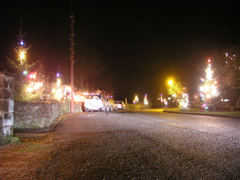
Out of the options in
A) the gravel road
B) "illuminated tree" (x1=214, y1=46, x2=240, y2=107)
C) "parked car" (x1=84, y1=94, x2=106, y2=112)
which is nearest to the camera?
the gravel road

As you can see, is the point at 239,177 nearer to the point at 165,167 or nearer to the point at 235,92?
the point at 165,167

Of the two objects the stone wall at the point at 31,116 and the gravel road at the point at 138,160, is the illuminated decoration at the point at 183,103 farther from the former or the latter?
the stone wall at the point at 31,116

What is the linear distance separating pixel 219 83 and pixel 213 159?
2812cm

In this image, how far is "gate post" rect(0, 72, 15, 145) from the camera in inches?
219

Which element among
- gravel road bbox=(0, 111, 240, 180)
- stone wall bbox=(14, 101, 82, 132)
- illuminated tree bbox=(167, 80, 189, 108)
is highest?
illuminated tree bbox=(167, 80, 189, 108)

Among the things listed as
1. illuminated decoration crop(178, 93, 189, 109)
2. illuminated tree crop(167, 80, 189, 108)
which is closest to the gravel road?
illuminated decoration crop(178, 93, 189, 109)

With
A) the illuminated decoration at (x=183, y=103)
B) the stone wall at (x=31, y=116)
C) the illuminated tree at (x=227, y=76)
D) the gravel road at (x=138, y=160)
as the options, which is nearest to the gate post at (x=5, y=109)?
the gravel road at (x=138, y=160)

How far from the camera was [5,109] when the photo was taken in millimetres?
5688

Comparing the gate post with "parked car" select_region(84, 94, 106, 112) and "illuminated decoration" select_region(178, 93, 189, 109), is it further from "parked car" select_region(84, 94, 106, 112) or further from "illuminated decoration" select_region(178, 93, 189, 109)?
"illuminated decoration" select_region(178, 93, 189, 109)

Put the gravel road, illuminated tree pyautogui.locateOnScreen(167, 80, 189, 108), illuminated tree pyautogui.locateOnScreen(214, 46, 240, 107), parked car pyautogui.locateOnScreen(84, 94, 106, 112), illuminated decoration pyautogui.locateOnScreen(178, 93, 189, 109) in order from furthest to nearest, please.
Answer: illuminated tree pyautogui.locateOnScreen(167, 80, 189, 108) < illuminated decoration pyautogui.locateOnScreen(178, 93, 189, 109) < illuminated tree pyautogui.locateOnScreen(214, 46, 240, 107) < parked car pyautogui.locateOnScreen(84, 94, 106, 112) < the gravel road

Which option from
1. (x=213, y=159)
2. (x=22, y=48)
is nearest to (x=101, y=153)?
(x=213, y=159)

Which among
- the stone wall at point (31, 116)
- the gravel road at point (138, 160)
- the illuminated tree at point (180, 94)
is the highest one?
the illuminated tree at point (180, 94)

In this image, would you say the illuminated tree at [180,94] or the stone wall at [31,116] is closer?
the stone wall at [31,116]

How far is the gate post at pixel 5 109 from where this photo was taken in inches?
Result: 219
